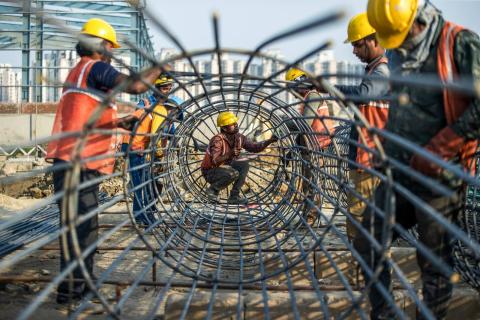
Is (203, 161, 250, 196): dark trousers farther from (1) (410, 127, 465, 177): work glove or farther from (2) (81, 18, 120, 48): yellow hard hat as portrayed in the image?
(1) (410, 127, 465, 177): work glove

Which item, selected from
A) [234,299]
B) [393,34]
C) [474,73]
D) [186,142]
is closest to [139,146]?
[186,142]

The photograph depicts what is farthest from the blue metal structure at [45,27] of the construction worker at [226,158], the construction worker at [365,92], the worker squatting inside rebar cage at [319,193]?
the construction worker at [365,92]

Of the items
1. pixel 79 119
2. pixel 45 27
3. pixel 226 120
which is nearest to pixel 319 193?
pixel 79 119

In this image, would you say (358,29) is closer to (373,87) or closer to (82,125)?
(373,87)

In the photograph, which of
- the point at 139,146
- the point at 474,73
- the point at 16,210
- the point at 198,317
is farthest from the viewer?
the point at 16,210

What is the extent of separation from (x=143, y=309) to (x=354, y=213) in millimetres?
1687

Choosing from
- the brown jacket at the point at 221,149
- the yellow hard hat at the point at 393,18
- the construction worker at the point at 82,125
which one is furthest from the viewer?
the brown jacket at the point at 221,149

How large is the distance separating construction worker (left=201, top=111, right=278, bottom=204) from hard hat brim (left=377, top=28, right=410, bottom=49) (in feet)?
11.2

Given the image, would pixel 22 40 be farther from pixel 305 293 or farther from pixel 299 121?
pixel 305 293

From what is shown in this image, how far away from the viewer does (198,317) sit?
2996 mm

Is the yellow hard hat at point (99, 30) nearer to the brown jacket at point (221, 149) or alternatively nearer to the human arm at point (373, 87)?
the human arm at point (373, 87)

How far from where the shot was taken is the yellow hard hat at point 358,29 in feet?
12.8

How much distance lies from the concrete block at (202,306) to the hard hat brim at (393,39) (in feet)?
5.43

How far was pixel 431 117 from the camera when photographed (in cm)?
253
